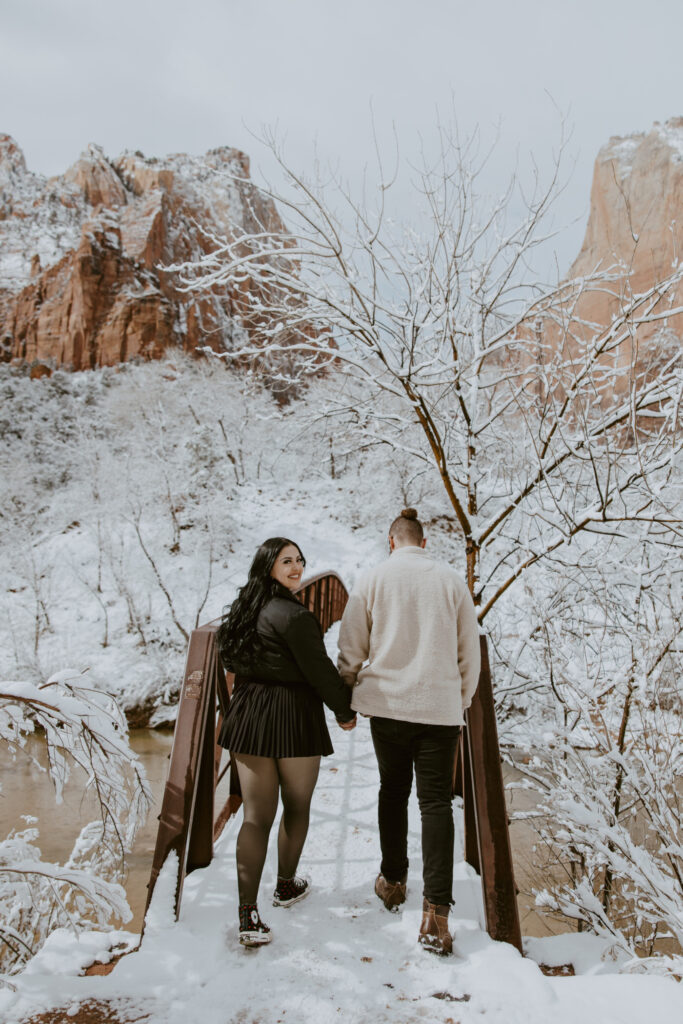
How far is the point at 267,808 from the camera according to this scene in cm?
207

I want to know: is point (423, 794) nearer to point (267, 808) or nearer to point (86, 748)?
point (267, 808)

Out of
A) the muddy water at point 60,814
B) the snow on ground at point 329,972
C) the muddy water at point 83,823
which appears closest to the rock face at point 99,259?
the muddy water at point 60,814

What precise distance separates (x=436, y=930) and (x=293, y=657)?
105 centimetres

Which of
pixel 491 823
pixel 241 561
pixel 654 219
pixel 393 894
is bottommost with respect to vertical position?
pixel 241 561

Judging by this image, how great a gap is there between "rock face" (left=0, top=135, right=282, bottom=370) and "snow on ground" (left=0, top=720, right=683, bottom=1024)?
40.4 m

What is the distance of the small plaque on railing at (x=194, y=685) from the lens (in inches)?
90.4

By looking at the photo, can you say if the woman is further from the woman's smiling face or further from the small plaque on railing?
the small plaque on railing

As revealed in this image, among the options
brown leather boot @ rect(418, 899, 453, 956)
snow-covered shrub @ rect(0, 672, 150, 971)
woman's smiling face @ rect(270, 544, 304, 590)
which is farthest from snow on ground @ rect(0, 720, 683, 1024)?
woman's smiling face @ rect(270, 544, 304, 590)

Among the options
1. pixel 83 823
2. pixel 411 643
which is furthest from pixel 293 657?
pixel 83 823

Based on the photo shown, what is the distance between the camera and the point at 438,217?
3.66 metres

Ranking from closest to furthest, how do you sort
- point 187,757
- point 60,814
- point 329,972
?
1. point 329,972
2. point 187,757
3. point 60,814

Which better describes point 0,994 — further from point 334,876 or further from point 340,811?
point 340,811

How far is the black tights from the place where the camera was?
200 cm

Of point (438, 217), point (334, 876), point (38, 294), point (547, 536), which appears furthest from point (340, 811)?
point (38, 294)
